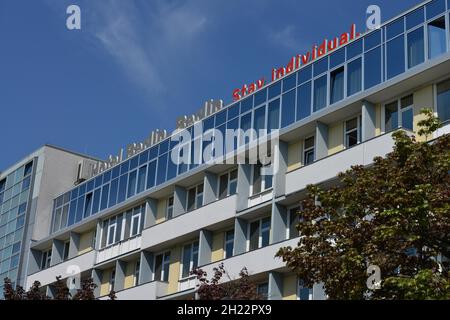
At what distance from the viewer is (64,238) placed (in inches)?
2019

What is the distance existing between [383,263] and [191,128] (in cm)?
2302

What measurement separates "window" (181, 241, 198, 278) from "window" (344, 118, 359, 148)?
1007 centimetres

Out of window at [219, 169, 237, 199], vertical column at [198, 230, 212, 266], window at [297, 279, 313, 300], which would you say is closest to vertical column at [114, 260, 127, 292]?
vertical column at [198, 230, 212, 266]

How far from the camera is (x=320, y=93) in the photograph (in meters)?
35.0

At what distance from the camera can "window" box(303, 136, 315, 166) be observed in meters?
35.7

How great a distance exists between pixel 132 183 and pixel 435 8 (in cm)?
2049

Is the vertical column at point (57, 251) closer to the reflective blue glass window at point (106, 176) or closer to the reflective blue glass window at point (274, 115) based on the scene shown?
the reflective blue glass window at point (106, 176)

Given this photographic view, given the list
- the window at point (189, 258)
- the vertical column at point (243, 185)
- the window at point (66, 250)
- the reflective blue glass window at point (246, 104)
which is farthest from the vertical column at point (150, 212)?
the window at point (66, 250)

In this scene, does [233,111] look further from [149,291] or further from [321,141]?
[149,291]

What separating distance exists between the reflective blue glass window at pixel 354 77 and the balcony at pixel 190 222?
7372mm

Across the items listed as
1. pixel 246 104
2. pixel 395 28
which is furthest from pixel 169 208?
pixel 395 28

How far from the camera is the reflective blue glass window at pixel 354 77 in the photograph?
3319 centimetres

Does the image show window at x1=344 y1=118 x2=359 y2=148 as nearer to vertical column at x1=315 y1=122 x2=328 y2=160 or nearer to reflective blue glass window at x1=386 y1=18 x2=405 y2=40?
vertical column at x1=315 y1=122 x2=328 y2=160
